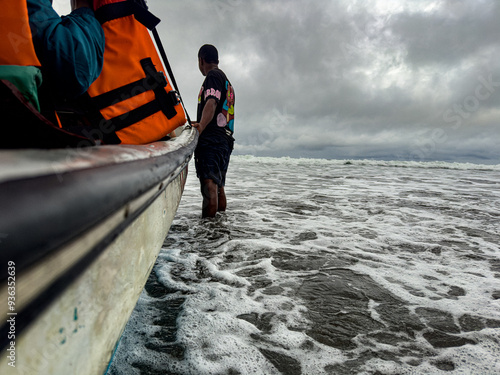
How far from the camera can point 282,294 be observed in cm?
184

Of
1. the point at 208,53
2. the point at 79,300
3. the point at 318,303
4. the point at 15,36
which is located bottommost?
the point at 318,303

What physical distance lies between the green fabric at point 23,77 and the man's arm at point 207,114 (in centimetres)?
275

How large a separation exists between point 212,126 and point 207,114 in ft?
0.71

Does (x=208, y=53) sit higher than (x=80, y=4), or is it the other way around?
(x=208, y=53)

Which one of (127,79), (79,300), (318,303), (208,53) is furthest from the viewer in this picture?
(208,53)

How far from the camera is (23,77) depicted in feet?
2.39

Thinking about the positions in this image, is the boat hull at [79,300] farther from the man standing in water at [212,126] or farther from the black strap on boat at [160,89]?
the man standing in water at [212,126]

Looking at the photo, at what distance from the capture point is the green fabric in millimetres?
707

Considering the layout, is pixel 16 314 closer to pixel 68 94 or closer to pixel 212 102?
pixel 68 94

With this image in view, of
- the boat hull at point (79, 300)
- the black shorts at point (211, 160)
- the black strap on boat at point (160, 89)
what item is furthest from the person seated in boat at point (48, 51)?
the black shorts at point (211, 160)

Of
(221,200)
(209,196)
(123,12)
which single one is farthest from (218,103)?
(123,12)

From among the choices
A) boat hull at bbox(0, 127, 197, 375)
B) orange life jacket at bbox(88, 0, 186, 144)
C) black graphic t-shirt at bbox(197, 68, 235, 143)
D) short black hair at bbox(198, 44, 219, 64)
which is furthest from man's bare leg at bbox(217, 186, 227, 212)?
boat hull at bbox(0, 127, 197, 375)

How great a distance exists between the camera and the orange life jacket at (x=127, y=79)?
1241 millimetres

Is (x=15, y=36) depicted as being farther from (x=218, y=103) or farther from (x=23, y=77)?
(x=218, y=103)
